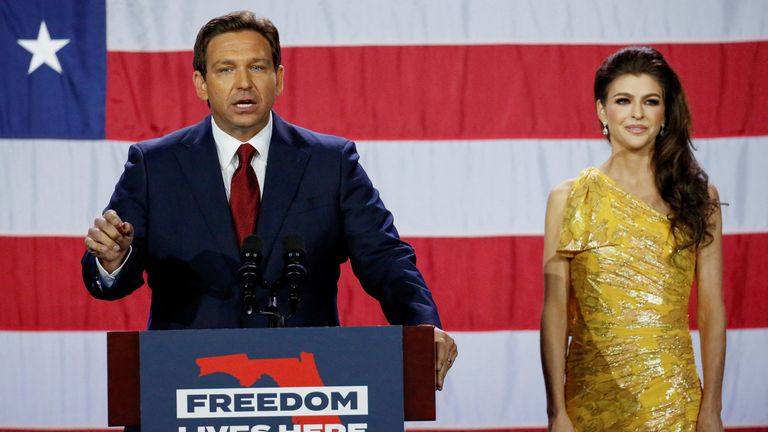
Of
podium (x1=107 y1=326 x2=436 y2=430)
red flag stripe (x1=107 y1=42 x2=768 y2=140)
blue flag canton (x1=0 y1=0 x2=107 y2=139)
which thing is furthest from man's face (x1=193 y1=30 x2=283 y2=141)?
blue flag canton (x1=0 y1=0 x2=107 y2=139)

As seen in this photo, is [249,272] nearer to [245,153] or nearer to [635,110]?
[245,153]

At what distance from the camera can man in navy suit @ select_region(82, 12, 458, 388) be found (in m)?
1.93

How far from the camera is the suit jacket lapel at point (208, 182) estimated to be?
193 centimetres

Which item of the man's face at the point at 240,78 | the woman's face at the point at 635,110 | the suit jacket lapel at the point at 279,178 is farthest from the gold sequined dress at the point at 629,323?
the man's face at the point at 240,78

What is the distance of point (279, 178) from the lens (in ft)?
6.55

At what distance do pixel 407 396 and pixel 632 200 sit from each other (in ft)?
3.73

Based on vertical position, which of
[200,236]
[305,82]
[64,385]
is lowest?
[64,385]

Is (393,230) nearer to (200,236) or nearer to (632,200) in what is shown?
(200,236)

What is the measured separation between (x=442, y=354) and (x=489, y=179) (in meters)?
1.88

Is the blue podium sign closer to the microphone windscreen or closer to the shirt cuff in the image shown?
the microphone windscreen

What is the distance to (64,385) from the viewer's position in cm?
347

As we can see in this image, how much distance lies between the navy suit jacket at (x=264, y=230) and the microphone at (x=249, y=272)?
0.39 metres

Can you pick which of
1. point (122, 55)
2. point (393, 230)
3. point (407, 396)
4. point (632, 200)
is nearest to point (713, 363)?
point (632, 200)

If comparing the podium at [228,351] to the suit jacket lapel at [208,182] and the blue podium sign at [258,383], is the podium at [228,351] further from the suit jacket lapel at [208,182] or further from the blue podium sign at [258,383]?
the suit jacket lapel at [208,182]
